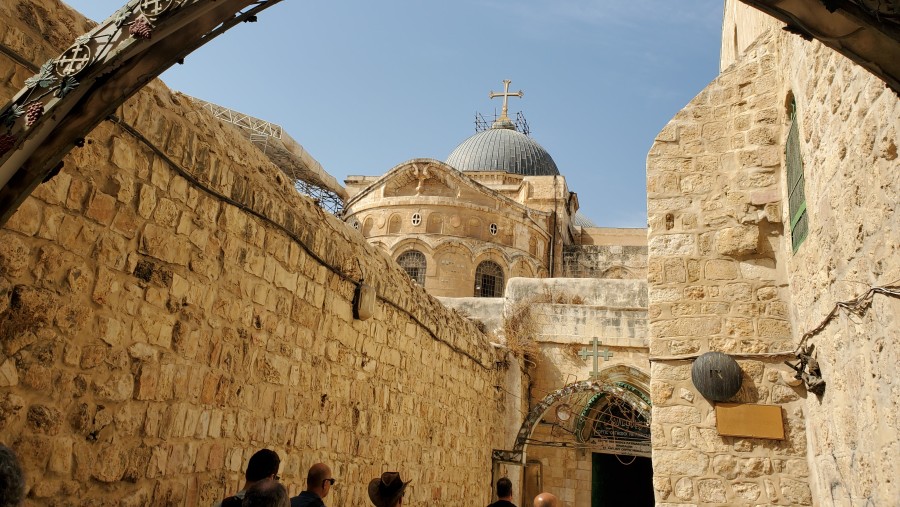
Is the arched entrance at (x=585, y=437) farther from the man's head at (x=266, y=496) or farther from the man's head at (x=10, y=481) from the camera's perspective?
the man's head at (x=10, y=481)

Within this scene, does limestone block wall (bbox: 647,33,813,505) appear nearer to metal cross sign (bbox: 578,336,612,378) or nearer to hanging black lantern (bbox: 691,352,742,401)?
hanging black lantern (bbox: 691,352,742,401)

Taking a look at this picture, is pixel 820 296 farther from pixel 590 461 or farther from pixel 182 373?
pixel 590 461

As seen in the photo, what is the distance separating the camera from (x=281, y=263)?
4945 mm

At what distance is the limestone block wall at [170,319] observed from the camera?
3002 millimetres

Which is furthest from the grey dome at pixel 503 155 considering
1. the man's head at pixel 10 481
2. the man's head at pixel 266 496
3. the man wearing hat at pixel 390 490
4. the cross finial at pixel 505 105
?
the man's head at pixel 10 481

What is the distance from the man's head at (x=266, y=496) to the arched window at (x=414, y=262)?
21.2 metres

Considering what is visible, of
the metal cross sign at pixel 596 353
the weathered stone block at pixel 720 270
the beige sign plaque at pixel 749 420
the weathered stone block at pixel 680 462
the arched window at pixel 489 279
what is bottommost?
the weathered stone block at pixel 680 462

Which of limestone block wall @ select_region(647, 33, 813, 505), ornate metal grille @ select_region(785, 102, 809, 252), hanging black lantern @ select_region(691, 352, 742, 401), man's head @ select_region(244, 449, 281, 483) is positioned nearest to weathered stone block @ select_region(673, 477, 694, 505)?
limestone block wall @ select_region(647, 33, 813, 505)

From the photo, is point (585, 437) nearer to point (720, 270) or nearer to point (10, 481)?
point (720, 270)

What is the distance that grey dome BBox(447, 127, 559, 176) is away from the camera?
32.2m

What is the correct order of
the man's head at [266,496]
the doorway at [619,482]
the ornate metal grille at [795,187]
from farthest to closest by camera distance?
the doorway at [619,482] → the ornate metal grille at [795,187] → the man's head at [266,496]

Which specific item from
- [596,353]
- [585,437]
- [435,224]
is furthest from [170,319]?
[435,224]

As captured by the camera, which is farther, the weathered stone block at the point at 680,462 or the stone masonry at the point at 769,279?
the weathered stone block at the point at 680,462

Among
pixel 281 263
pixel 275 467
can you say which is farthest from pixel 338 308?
pixel 275 467
